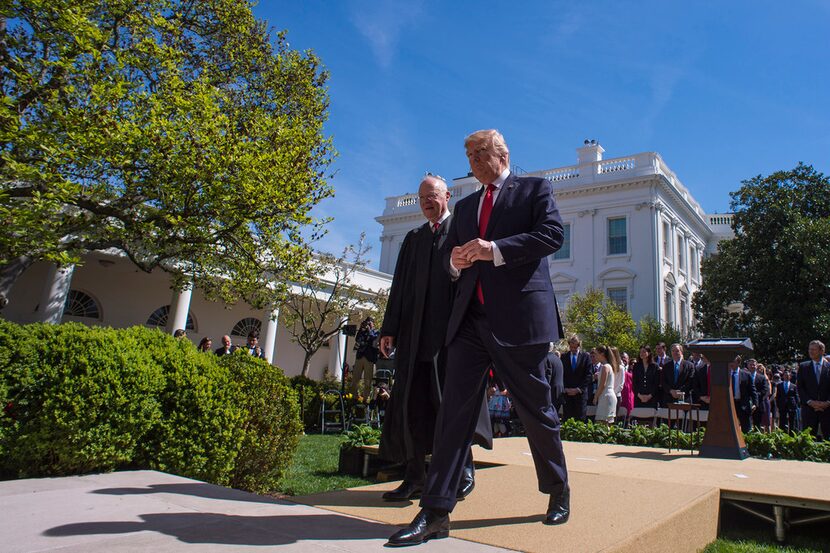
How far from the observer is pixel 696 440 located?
26.3 ft

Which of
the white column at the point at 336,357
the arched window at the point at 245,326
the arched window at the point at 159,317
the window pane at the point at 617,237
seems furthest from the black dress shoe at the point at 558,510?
the window pane at the point at 617,237

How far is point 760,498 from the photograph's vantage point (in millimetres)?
3713

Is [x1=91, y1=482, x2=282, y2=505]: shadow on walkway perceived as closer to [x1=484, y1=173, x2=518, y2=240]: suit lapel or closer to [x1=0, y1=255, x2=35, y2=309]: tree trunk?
[x1=484, y1=173, x2=518, y2=240]: suit lapel

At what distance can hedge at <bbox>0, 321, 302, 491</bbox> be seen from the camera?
3957mm

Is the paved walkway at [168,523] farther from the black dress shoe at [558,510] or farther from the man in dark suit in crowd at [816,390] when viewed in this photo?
the man in dark suit in crowd at [816,390]

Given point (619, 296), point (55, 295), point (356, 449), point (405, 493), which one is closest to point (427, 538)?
point (405, 493)

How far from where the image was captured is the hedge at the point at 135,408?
13.0ft

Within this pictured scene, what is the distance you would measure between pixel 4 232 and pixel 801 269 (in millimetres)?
31753

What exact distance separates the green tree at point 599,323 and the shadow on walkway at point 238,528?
2770 cm

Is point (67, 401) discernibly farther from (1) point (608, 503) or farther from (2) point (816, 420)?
(2) point (816, 420)

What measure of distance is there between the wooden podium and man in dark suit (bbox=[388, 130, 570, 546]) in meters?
5.14

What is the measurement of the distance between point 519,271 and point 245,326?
2542cm

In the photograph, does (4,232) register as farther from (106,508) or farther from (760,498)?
(760,498)

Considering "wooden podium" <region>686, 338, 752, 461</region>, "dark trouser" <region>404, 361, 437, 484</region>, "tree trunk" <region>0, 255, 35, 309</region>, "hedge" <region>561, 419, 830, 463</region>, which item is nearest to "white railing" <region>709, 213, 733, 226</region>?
"hedge" <region>561, 419, 830, 463</region>
